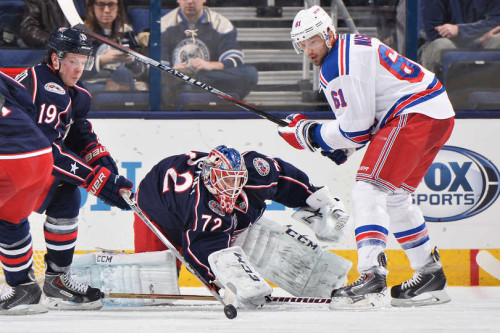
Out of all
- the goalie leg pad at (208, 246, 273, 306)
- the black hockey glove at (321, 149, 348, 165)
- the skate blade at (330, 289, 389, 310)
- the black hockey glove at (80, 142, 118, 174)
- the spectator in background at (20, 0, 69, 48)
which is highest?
the spectator in background at (20, 0, 69, 48)

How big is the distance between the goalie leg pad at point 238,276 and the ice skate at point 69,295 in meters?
0.61

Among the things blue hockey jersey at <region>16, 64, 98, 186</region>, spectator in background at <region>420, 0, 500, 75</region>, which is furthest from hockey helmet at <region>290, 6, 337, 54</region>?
spectator in background at <region>420, 0, 500, 75</region>

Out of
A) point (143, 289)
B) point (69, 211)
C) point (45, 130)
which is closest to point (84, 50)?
point (45, 130)

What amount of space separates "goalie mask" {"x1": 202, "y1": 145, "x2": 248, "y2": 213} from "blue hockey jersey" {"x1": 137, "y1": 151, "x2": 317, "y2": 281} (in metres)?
0.04

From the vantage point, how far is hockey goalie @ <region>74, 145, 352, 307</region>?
3387 millimetres

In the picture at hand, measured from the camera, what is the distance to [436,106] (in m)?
3.43

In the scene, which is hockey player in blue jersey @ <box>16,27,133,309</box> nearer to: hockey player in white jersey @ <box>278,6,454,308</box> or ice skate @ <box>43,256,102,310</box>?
ice skate @ <box>43,256,102,310</box>

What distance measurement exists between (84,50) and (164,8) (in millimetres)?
1109

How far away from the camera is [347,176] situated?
458 cm

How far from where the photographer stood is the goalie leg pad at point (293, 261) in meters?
3.82

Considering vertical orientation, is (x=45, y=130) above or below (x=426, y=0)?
below

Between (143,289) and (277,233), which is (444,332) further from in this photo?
(143,289)

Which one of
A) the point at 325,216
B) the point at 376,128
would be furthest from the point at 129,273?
the point at 376,128

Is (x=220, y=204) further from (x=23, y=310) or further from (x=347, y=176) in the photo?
(x=347, y=176)
